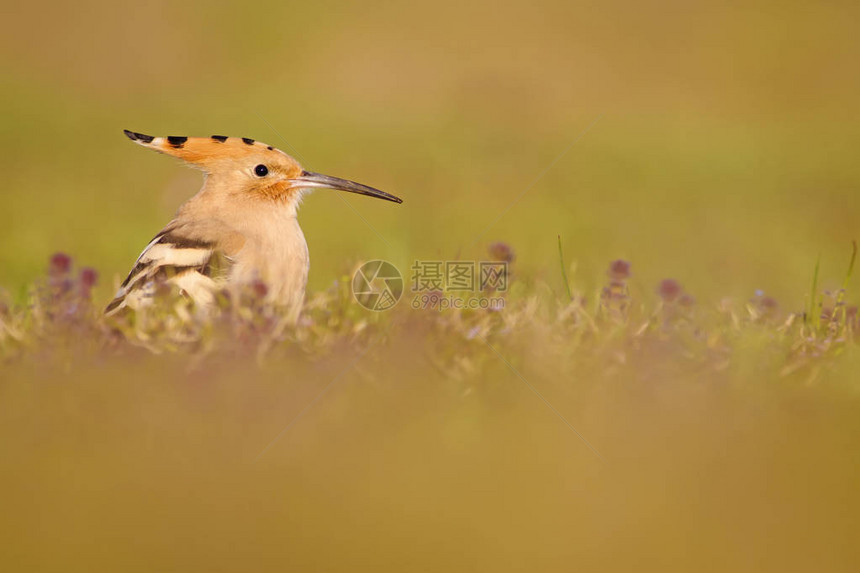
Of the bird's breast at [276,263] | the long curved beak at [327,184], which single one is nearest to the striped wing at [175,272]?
the bird's breast at [276,263]

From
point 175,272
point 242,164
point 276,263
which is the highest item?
point 242,164

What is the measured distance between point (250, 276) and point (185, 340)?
24.8 inches

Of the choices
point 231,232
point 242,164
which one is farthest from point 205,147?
Answer: point 231,232

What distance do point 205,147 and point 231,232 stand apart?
0.51 metres

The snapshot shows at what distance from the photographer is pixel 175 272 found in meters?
4.23

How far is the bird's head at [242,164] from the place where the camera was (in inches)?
181

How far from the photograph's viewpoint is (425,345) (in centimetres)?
397

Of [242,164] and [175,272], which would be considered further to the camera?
[242,164]

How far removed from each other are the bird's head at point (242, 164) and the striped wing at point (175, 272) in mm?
504

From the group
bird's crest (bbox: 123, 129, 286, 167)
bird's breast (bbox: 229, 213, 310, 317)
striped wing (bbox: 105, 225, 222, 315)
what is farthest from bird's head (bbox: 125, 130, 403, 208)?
striped wing (bbox: 105, 225, 222, 315)

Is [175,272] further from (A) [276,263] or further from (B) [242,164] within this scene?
(B) [242,164]

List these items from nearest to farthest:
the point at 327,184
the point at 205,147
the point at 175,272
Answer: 1. the point at 175,272
2. the point at 205,147
3. the point at 327,184

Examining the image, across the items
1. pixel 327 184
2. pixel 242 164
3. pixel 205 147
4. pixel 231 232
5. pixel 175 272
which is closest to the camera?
pixel 175 272

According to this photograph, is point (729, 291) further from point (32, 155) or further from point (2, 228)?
point (32, 155)
